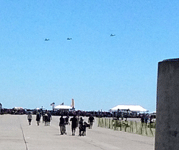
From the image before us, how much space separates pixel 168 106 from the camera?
10.8 feet

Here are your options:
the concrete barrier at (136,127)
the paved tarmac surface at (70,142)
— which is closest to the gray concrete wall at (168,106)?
the paved tarmac surface at (70,142)

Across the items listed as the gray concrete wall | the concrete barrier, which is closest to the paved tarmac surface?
the concrete barrier

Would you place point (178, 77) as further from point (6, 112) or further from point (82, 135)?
point (6, 112)

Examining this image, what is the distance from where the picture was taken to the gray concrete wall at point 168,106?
3.24 metres

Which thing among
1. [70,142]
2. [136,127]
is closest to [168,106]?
[70,142]

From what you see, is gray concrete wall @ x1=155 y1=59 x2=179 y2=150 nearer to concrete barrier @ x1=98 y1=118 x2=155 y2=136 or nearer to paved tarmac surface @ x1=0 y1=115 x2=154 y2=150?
paved tarmac surface @ x1=0 y1=115 x2=154 y2=150

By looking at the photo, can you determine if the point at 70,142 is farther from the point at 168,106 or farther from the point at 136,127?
the point at 168,106

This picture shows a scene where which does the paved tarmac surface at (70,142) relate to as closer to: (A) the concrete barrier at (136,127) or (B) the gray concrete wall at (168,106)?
(A) the concrete barrier at (136,127)

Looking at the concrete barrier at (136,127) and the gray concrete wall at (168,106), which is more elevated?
the gray concrete wall at (168,106)

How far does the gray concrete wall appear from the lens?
3.24 meters

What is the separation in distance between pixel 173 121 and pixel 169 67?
16.3 inches

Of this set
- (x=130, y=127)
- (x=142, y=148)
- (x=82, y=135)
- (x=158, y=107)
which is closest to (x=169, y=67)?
(x=158, y=107)

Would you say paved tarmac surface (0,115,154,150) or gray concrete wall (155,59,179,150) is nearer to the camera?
gray concrete wall (155,59,179,150)

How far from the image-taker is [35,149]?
18.4 m
